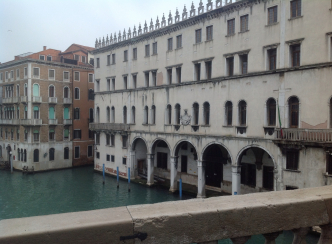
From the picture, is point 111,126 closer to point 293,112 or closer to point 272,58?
point 272,58

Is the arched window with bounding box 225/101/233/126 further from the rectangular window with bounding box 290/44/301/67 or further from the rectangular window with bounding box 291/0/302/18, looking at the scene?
the rectangular window with bounding box 291/0/302/18

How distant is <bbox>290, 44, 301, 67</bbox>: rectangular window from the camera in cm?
1647

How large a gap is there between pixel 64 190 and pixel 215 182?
12.7m

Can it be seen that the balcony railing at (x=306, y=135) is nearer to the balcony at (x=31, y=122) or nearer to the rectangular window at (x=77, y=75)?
the balcony at (x=31, y=122)

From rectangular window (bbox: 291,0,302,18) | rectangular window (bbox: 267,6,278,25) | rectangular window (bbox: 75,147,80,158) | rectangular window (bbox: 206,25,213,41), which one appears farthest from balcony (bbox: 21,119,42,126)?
rectangular window (bbox: 291,0,302,18)

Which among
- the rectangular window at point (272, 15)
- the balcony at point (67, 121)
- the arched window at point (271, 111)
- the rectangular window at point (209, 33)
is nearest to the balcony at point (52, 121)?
the balcony at point (67, 121)

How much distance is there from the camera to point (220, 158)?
23031 millimetres

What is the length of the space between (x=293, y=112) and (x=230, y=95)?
170 inches

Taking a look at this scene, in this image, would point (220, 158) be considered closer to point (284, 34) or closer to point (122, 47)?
point (284, 34)

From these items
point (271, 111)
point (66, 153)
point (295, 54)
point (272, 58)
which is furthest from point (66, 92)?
point (295, 54)

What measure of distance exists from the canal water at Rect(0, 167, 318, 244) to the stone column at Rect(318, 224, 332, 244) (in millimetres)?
19237

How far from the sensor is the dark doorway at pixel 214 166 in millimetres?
23234

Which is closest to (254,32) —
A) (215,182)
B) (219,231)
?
(215,182)

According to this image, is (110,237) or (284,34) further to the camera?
(284,34)
